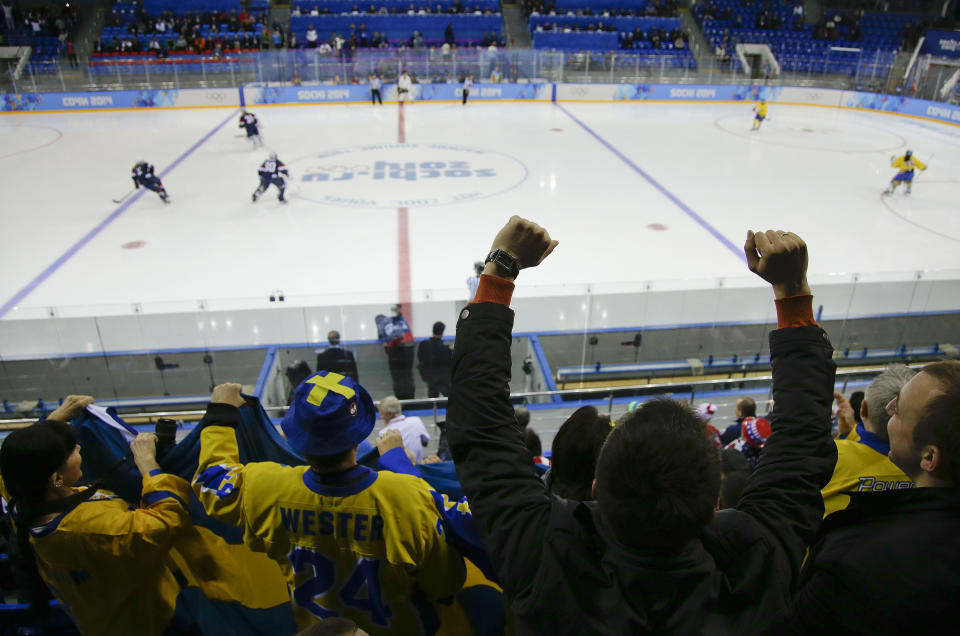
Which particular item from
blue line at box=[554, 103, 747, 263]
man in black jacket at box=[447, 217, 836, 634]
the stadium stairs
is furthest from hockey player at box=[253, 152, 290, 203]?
the stadium stairs

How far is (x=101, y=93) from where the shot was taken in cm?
1992

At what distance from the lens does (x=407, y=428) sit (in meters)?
3.67

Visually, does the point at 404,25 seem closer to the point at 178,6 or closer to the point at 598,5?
the point at 598,5

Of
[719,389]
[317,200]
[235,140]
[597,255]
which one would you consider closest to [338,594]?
[719,389]

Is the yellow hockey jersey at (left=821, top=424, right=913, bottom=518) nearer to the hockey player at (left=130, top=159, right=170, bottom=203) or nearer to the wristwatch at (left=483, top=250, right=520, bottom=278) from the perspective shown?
the wristwatch at (left=483, top=250, right=520, bottom=278)

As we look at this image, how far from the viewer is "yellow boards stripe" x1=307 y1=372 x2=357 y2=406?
165 cm

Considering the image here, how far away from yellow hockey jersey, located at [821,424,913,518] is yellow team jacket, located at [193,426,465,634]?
127 centimetres

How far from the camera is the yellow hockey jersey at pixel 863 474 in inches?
78.8

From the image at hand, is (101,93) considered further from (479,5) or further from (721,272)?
(721,272)

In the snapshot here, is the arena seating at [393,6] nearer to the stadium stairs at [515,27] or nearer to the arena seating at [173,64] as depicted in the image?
the stadium stairs at [515,27]

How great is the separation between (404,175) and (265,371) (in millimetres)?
8084

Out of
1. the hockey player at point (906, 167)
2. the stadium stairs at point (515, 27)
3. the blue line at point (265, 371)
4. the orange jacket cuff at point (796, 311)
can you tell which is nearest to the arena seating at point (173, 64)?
the stadium stairs at point (515, 27)

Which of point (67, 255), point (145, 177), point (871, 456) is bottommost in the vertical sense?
point (67, 255)

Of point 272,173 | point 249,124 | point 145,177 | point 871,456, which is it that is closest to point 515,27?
point 249,124
